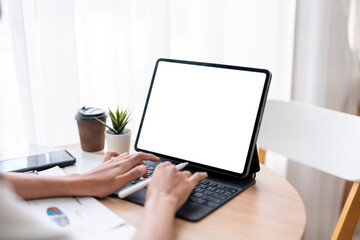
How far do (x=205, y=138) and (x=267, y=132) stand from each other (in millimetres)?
478

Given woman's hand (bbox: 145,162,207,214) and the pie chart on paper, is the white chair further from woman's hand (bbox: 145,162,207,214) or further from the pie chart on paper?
the pie chart on paper

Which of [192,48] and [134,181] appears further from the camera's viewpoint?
[192,48]

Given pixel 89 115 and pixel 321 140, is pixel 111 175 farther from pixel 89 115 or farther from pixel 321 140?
pixel 321 140

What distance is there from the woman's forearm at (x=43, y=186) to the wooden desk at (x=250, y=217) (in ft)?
0.24

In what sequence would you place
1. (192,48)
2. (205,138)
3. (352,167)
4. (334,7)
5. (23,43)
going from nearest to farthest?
(205,138), (352,167), (23,43), (192,48), (334,7)

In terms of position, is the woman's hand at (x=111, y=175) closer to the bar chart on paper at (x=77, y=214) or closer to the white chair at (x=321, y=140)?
the bar chart on paper at (x=77, y=214)

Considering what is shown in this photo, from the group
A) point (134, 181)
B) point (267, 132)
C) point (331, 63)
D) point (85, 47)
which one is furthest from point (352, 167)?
point (85, 47)

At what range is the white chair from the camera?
3.65 ft

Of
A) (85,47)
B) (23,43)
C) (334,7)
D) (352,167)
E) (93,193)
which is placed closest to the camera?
(93,193)

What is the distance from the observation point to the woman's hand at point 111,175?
0.93m

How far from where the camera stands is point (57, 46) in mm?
1493

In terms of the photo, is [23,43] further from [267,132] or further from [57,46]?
[267,132]

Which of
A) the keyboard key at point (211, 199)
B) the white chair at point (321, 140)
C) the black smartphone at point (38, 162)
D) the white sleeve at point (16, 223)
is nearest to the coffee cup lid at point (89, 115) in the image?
the black smartphone at point (38, 162)

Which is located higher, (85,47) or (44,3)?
(44,3)
